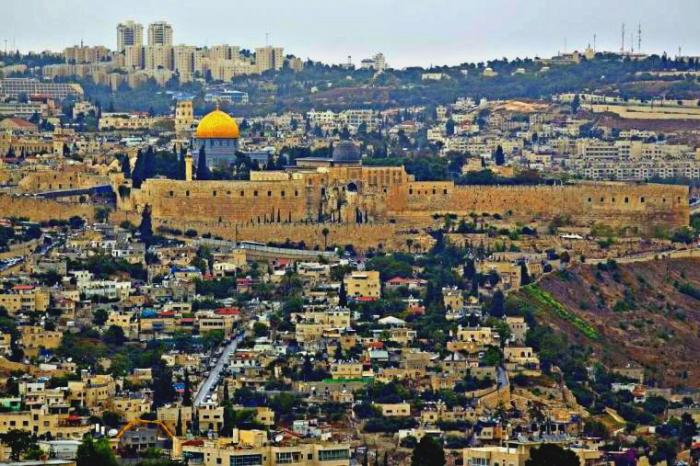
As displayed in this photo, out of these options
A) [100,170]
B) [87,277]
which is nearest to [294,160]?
[100,170]

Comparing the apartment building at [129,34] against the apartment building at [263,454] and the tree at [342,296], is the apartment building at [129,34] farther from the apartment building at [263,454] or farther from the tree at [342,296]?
the apartment building at [263,454]

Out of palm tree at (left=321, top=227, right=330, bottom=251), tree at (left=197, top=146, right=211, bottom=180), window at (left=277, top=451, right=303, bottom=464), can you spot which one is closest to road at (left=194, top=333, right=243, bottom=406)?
window at (left=277, top=451, right=303, bottom=464)

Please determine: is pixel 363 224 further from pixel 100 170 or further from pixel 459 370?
pixel 459 370

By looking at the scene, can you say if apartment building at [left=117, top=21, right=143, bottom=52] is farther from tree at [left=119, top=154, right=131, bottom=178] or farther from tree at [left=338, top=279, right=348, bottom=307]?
tree at [left=338, top=279, right=348, bottom=307]

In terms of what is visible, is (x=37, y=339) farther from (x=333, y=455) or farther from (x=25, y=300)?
(x=333, y=455)

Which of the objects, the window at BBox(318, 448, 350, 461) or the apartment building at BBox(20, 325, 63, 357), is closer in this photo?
the window at BBox(318, 448, 350, 461)

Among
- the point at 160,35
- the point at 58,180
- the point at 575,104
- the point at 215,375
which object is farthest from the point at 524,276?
the point at 160,35

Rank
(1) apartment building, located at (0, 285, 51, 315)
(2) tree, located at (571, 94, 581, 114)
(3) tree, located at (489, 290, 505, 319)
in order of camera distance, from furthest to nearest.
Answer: (2) tree, located at (571, 94, 581, 114), (3) tree, located at (489, 290, 505, 319), (1) apartment building, located at (0, 285, 51, 315)

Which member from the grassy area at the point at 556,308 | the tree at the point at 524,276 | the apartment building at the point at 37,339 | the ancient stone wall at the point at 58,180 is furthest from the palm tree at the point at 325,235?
the apartment building at the point at 37,339
